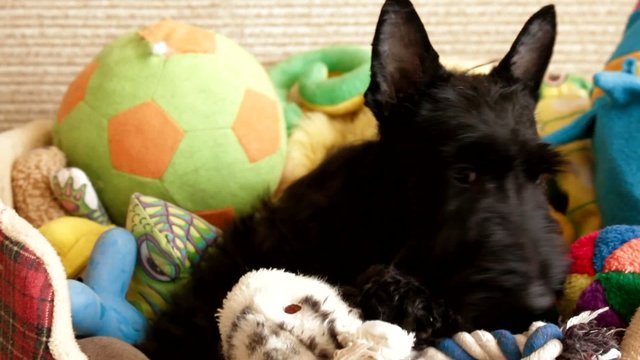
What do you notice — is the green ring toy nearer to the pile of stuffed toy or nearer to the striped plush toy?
the pile of stuffed toy

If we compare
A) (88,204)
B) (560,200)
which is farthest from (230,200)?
(560,200)

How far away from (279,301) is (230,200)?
2.23ft

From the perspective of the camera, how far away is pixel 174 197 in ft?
4.54

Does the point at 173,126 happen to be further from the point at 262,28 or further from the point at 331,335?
the point at 331,335

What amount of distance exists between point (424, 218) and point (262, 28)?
107 centimetres

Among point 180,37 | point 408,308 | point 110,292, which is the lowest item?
point 110,292

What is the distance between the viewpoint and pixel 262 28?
6.24 feet

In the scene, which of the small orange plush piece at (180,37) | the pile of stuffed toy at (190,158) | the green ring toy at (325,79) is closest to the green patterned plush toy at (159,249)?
the pile of stuffed toy at (190,158)

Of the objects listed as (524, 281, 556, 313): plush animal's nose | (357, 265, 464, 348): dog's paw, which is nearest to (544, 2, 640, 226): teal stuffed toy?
(524, 281, 556, 313): plush animal's nose

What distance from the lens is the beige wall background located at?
1832 mm

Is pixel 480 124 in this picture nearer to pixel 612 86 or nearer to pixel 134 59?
pixel 612 86

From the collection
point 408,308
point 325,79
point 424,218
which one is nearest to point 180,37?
point 325,79

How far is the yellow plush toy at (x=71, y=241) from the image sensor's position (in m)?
1.24

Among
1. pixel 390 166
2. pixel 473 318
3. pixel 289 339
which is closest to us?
pixel 289 339
